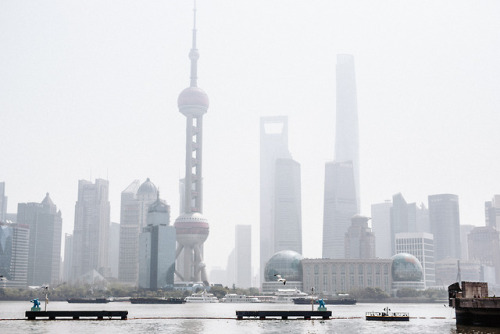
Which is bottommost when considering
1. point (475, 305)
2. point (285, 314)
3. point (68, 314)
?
point (68, 314)

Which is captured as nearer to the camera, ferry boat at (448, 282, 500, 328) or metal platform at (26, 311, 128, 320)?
ferry boat at (448, 282, 500, 328)

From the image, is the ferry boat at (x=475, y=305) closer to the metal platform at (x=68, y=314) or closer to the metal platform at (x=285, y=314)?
the metal platform at (x=285, y=314)

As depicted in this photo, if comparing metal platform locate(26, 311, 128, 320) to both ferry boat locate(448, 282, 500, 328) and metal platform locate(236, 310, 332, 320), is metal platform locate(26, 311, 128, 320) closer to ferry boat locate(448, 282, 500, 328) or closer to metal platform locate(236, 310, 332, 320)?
metal platform locate(236, 310, 332, 320)

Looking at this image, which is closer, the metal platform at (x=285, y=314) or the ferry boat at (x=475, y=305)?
the ferry boat at (x=475, y=305)

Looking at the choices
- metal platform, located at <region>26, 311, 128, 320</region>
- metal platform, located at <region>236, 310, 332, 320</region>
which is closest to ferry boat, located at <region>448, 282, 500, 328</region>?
metal platform, located at <region>236, 310, 332, 320</region>

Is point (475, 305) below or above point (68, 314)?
above

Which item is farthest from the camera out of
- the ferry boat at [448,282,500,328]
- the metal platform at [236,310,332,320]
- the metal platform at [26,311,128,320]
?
the metal platform at [236,310,332,320]

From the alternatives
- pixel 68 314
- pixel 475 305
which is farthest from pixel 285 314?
pixel 68 314

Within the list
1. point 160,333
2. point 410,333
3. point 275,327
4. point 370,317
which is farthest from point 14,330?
point 370,317

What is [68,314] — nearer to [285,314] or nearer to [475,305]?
[285,314]

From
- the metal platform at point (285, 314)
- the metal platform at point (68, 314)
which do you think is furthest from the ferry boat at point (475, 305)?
the metal platform at point (68, 314)

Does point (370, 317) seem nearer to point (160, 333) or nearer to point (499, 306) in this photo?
point (499, 306)

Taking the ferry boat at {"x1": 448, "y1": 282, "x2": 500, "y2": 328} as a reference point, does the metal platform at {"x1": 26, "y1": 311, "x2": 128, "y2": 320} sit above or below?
below

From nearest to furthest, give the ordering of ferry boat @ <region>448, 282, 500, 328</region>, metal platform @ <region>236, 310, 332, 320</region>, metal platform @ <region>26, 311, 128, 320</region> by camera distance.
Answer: ferry boat @ <region>448, 282, 500, 328</region> < metal platform @ <region>26, 311, 128, 320</region> < metal platform @ <region>236, 310, 332, 320</region>
